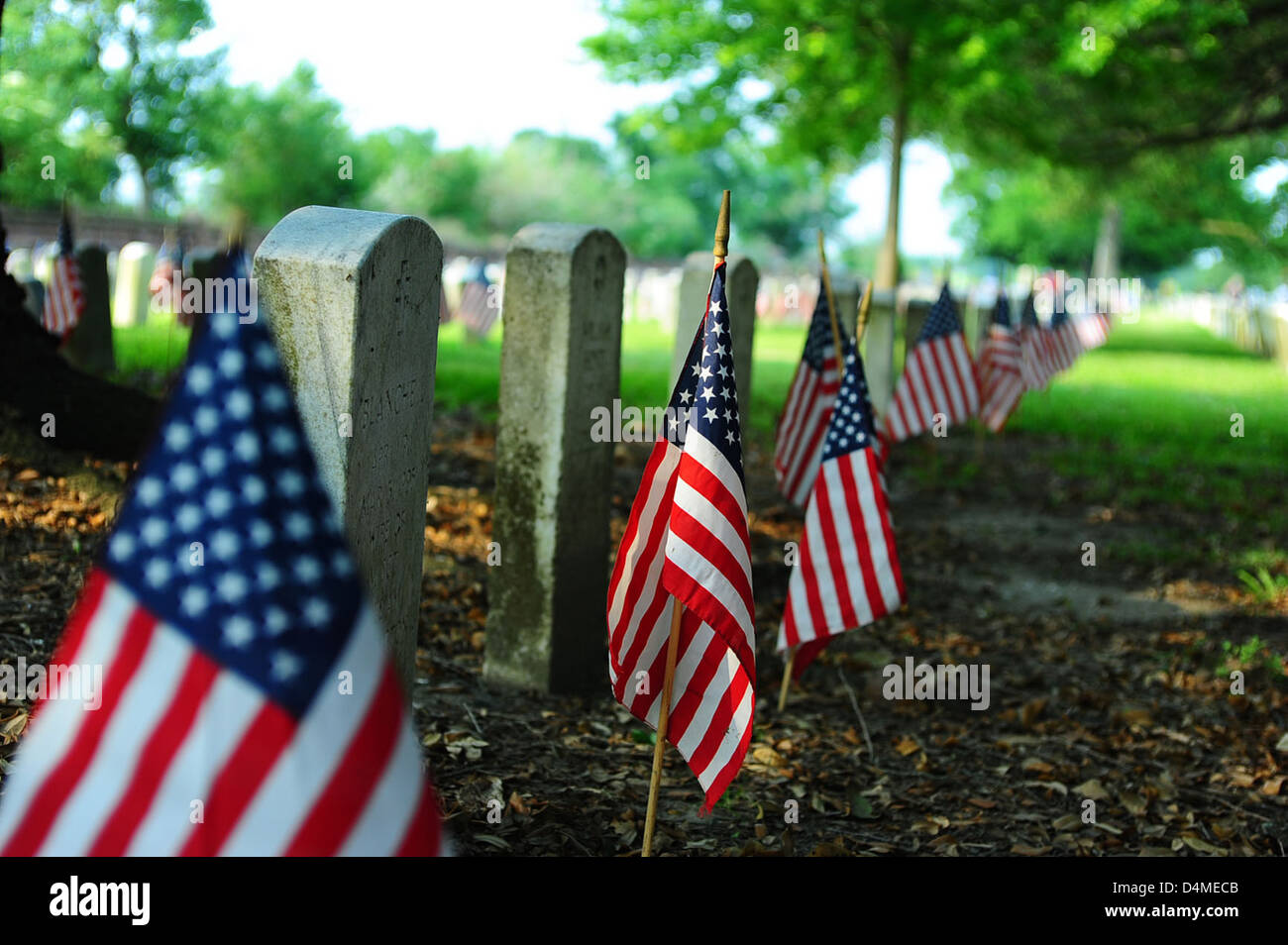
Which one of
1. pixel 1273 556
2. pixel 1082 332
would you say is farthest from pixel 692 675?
pixel 1082 332

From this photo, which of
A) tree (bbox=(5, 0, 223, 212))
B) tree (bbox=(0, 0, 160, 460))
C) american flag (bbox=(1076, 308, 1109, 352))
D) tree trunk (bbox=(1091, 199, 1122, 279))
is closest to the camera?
tree (bbox=(0, 0, 160, 460))

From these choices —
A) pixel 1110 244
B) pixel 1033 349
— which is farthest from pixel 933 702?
pixel 1110 244

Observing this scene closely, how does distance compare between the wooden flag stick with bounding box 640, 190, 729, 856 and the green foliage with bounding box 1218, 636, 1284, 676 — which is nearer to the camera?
the wooden flag stick with bounding box 640, 190, 729, 856

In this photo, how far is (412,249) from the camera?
3.33 metres

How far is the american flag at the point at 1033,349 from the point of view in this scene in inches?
538

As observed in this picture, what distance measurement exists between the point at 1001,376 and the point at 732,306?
20.0 ft

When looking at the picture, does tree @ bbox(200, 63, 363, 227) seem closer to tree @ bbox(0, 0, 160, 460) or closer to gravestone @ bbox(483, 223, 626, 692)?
tree @ bbox(0, 0, 160, 460)

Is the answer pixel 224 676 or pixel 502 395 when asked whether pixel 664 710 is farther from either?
pixel 502 395

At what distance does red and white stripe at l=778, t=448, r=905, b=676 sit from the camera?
5.14 meters

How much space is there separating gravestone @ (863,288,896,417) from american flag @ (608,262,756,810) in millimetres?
7663

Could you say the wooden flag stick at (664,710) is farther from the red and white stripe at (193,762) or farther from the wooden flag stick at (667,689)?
the red and white stripe at (193,762)

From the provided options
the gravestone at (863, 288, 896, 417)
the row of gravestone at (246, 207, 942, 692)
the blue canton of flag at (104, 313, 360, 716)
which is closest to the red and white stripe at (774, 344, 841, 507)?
the row of gravestone at (246, 207, 942, 692)

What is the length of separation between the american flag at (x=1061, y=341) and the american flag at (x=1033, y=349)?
0.25m
